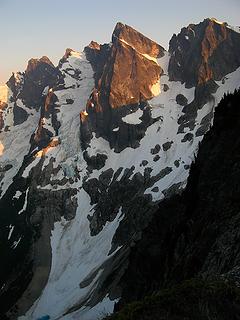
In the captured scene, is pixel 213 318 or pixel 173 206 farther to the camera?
pixel 173 206

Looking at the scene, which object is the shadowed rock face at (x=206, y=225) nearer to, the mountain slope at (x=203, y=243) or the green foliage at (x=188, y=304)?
the mountain slope at (x=203, y=243)

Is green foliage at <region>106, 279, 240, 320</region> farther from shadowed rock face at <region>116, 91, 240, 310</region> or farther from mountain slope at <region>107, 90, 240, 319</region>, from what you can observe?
shadowed rock face at <region>116, 91, 240, 310</region>

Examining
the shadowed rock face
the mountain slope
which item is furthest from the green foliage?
the shadowed rock face

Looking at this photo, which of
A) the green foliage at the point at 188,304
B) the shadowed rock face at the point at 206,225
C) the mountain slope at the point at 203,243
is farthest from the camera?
the shadowed rock face at the point at 206,225

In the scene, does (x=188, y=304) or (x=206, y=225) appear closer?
(x=188, y=304)

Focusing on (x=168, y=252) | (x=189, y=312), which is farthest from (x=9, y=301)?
(x=189, y=312)

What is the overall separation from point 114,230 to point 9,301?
4243cm

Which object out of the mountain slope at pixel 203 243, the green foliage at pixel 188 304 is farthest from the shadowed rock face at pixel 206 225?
the green foliage at pixel 188 304

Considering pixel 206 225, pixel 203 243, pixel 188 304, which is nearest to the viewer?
pixel 188 304

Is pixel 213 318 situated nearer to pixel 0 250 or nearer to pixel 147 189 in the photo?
pixel 147 189

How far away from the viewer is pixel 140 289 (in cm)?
5728

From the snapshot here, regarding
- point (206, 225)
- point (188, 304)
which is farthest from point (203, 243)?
point (188, 304)

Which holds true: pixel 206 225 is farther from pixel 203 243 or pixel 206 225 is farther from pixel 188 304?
pixel 188 304

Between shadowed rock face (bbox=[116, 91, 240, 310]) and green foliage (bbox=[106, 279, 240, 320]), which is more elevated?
shadowed rock face (bbox=[116, 91, 240, 310])
